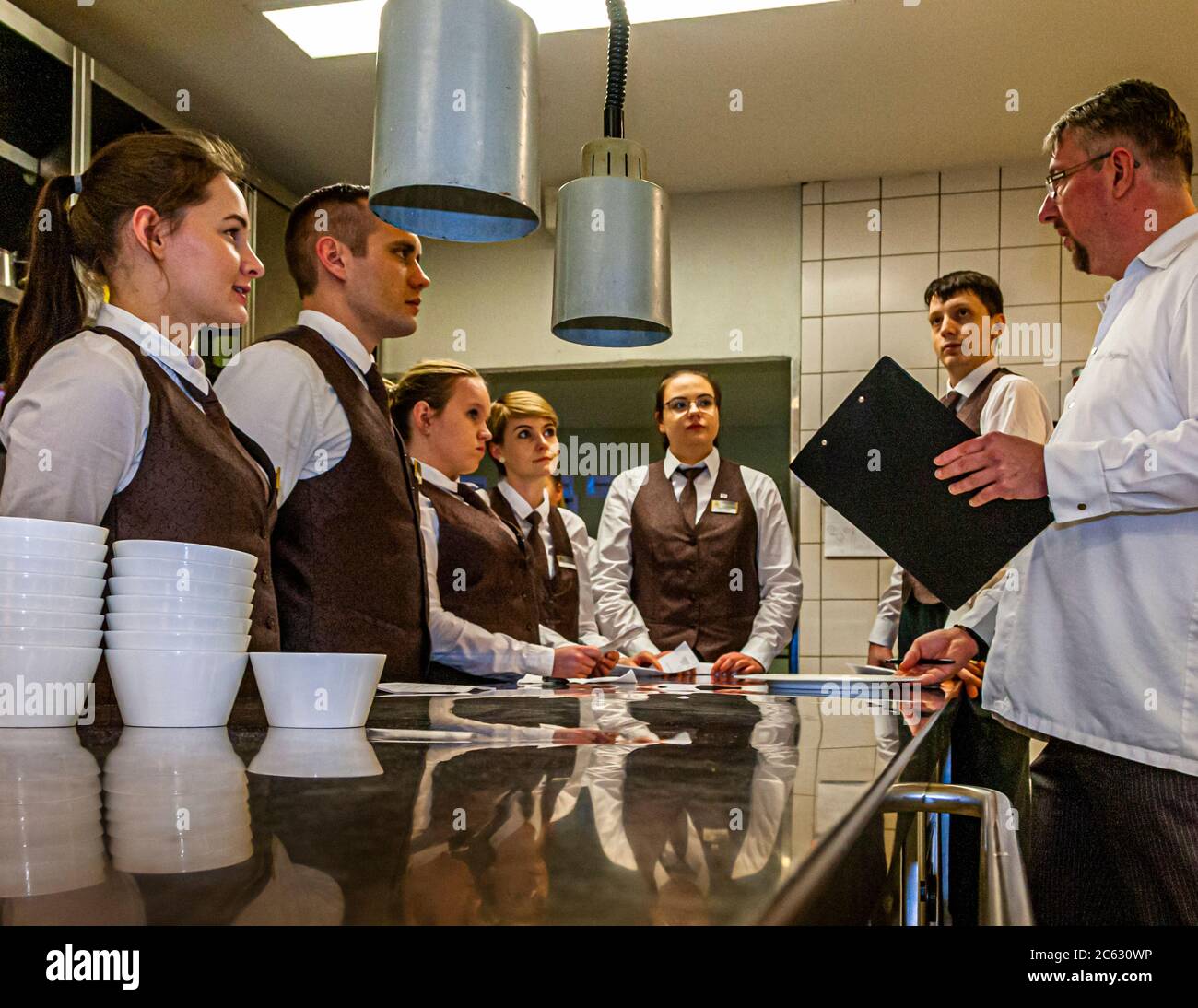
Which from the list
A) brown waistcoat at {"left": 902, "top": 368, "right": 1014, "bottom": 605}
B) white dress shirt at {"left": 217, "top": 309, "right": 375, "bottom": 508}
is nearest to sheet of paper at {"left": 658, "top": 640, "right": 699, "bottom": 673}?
brown waistcoat at {"left": 902, "top": 368, "right": 1014, "bottom": 605}

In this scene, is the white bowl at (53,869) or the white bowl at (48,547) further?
the white bowl at (48,547)

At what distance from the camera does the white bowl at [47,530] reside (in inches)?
34.7

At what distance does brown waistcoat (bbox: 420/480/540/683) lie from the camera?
2539 mm

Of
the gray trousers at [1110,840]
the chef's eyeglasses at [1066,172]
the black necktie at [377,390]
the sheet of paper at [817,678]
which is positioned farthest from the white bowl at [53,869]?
the chef's eyeglasses at [1066,172]

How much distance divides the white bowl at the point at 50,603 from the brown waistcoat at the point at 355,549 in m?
0.85

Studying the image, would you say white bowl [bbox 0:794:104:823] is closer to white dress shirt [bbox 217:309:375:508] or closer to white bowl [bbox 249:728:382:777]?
white bowl [bbox 249:728:382:777]

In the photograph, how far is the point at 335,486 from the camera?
182 centimetres

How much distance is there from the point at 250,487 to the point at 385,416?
0.56 meters

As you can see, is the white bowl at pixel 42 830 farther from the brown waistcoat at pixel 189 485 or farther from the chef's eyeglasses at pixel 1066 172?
the chef's eyeglasses at pixel 1066 172

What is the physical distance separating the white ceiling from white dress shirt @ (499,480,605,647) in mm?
1482

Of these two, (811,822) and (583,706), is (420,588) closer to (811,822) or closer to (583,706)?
(583,706)

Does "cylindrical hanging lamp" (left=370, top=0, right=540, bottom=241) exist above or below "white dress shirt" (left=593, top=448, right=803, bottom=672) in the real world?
above

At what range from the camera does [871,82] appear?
3.78 metres

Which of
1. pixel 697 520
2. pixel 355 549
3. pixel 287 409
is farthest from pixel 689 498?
pixel 287 409
